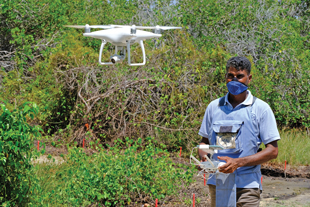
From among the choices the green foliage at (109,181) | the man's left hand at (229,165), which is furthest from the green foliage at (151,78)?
the man's left hand at (229,165)

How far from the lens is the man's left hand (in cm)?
267

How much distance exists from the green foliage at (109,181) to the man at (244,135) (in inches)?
88.5

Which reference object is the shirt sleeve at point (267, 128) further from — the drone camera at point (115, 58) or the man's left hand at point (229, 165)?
the drone camera at point (115, 58)

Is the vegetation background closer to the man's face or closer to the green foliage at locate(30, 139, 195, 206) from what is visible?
the green foliage at locate(30, 139, 195, 206)

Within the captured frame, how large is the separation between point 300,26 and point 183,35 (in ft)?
24.2

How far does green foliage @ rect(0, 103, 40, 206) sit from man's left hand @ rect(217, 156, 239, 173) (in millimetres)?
1929

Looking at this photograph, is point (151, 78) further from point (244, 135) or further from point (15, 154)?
point (244, 135)

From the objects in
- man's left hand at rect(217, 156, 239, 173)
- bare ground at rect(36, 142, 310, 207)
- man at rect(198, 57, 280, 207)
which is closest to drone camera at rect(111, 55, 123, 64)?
man at rect(198, 57, 280, 207)

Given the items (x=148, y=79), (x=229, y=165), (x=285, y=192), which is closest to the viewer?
(x=229, y=165)

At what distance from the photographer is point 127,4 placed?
15.0 metres

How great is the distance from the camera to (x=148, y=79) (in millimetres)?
8539

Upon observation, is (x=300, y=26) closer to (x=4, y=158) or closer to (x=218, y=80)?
(x=218, y=80)

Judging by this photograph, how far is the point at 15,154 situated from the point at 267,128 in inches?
96.4

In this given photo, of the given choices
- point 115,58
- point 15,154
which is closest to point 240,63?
point 115,58
